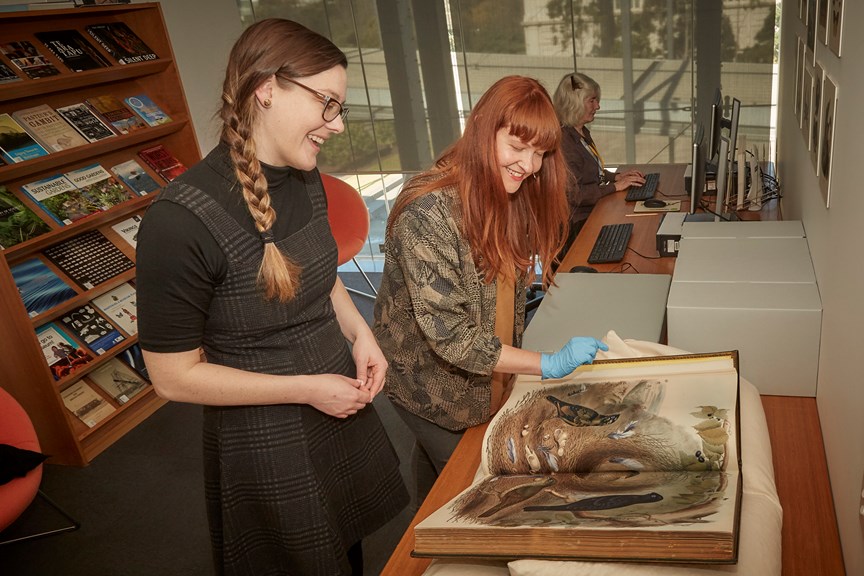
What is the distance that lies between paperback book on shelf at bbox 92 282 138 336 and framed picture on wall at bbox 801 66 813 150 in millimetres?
2952

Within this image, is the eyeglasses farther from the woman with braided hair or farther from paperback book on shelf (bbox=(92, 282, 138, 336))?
paperback book on shelf (bbox=(92, 282, 138, 336))

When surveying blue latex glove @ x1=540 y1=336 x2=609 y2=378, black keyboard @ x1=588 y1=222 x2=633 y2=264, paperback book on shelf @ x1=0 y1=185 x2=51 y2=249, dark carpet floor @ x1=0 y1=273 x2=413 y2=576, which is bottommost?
dark carpet floor @ x1=0 y1=273 x2=413 y2=576

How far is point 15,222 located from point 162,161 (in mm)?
963

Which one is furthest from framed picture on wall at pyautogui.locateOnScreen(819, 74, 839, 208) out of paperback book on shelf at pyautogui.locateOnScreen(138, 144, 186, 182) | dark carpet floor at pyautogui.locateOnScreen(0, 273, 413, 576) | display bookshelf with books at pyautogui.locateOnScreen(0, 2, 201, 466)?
paperback book on shelf at pyautogui.locateOnScreen(138, 144, 186, 182)

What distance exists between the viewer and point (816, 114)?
1.88m

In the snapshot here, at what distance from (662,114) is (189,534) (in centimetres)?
376

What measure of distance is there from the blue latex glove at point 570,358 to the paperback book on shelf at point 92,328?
8.82 ft

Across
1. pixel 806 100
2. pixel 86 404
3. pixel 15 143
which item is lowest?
pixel 86 404

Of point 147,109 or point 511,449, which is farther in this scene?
point 147,109

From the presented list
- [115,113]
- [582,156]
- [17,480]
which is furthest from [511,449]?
[115,113]

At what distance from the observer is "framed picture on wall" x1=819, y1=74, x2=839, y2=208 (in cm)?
158

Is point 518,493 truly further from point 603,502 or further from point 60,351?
point 60,351

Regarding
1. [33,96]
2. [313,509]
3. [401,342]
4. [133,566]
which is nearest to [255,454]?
[313,509]

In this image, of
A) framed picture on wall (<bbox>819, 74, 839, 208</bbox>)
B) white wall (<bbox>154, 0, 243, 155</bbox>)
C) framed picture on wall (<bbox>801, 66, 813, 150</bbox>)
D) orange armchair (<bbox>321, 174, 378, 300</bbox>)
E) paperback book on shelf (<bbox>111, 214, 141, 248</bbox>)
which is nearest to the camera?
framed picture on wall (<bbox>819, 74, 839, 208</bbox>)
